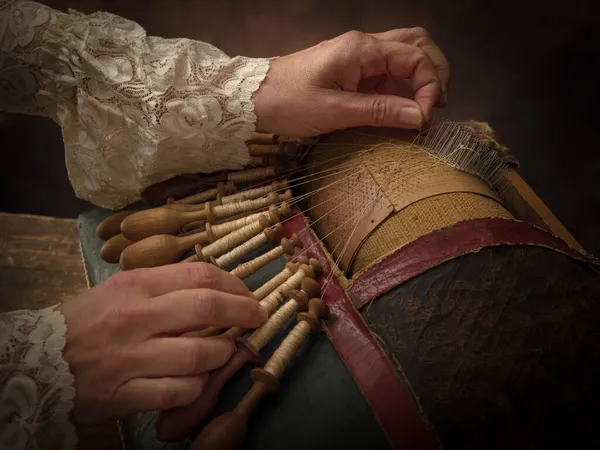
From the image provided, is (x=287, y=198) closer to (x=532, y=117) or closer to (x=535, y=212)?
(x=535, y=212)

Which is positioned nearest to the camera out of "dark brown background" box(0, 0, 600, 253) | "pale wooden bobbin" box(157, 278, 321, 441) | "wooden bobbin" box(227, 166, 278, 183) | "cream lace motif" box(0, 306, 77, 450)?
"cream lace motif" box(0, 306, 77, 450)

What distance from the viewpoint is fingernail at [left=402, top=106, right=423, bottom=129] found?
3.83 ft

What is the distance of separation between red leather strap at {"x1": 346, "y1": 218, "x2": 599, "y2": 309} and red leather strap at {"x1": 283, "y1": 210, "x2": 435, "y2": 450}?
0.05 metres

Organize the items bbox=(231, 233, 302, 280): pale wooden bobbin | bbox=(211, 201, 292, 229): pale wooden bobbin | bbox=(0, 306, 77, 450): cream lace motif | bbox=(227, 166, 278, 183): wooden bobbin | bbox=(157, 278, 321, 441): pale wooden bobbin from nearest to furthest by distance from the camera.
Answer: bbox=(0, 306, 77, 450): cream lace motif → bbox=(157, 278, 321, 441): pale wooden bobbin → bbox=(231, 233, 302, 280): pale wooden bobbin → bbox=(211, 201, 292, 229): pale wooden bobbin → bbox=(227, 166, 278, 183): wooden bobbin

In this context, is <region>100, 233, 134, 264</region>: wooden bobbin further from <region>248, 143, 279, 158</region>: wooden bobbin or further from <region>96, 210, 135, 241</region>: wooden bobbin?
<region>248, 143, 279, 158</region>: wooden bobbin

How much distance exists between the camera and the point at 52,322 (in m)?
0.92

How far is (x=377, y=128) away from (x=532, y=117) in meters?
1.46

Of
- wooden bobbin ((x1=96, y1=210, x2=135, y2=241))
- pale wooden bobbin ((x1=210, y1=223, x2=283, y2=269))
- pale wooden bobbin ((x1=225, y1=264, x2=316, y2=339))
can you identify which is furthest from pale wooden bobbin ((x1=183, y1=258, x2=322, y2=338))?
wooden bobbin ((x1=96, y1=210, x2=135, y2=241))

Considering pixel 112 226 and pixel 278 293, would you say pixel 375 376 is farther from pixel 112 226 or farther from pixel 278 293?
pixel 112 226

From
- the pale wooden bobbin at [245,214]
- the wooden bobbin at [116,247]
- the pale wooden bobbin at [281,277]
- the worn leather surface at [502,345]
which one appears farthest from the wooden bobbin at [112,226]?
the worn leather surface at [502,345]

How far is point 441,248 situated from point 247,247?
0.50 meters

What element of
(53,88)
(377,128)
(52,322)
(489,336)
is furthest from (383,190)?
(53,88)

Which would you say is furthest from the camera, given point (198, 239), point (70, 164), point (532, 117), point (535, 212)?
point (532, 117)

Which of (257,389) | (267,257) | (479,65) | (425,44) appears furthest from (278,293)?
(479,65)
